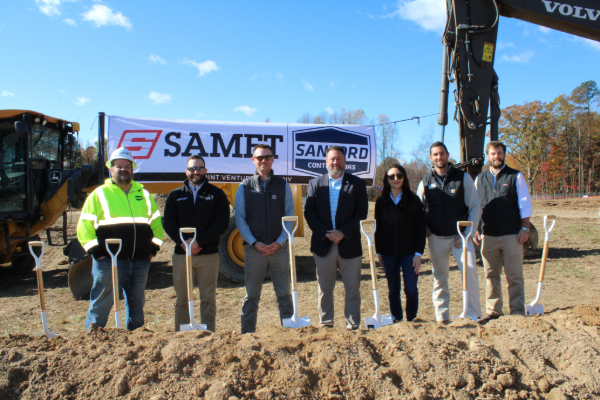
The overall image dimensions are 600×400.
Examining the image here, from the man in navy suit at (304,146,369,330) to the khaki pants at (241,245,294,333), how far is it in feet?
Result: 1.05

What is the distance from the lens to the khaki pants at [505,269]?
13.4 ft

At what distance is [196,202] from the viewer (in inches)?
150

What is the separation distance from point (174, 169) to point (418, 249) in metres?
4.30

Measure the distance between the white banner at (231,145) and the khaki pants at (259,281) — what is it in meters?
3.10

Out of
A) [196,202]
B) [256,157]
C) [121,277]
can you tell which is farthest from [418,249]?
[121,277]

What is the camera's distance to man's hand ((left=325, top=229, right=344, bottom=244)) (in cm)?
362

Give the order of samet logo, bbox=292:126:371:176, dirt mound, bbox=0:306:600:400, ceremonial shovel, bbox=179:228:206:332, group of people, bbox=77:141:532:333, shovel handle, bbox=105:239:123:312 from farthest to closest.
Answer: samet logo, bbox=292:126:371:176 < group of people, bbox=77:141:532:333 < ceremonial shovel, bbox=179:228:206:332 < shovel handle, bbox=105:239:123:312 < dirt mound, bbox=0:306:600:400

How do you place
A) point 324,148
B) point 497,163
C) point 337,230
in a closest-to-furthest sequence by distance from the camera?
point 337,230
point 497,163
point 324,148

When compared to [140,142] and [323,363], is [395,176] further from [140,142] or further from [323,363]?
[140,142]

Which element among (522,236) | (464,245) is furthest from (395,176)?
(522,236)

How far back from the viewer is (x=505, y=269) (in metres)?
4.18

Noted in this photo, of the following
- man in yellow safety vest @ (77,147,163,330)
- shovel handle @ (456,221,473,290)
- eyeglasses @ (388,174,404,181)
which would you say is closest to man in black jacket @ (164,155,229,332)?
man in yellow safety vest @ (77,147,163,330)

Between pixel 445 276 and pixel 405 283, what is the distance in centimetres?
39

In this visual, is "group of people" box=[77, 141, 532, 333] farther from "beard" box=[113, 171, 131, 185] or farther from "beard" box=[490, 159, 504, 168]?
"beard" box=[490, 159, 504, 168]
